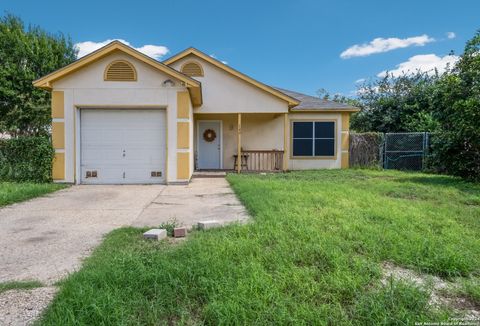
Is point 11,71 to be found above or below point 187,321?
above

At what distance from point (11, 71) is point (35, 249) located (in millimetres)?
20066

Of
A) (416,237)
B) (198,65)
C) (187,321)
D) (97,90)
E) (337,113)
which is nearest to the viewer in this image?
(187,321)

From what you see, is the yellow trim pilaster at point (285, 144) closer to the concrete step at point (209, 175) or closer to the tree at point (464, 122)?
the concrete step at point (209, 175)

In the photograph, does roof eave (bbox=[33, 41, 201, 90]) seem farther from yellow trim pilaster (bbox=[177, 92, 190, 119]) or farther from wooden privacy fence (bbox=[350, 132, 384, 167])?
wooden privacy fence (bbox=[350, 132, 384, 167])

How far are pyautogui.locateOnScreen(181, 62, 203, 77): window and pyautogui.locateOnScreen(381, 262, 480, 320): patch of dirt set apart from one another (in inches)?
483

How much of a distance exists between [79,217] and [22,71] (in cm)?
1856

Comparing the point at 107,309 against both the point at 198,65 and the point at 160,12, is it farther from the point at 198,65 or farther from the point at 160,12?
the point at 160,12

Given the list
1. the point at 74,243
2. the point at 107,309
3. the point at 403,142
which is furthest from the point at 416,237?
the point at 403,142

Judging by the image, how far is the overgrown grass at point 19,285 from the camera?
3.00 m

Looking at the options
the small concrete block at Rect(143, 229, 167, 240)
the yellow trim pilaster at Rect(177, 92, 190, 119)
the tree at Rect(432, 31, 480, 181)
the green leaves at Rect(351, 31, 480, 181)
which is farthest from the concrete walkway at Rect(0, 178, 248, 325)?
the green leaves at Rect(351, 31, 480, 181)

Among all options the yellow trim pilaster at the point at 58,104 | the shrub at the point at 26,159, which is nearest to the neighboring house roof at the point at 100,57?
the yellow trim pilaster at the point at 58,104

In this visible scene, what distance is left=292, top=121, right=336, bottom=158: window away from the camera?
1572 centimetres

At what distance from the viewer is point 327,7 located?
46.9ft

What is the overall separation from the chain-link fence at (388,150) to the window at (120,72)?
1050cm
